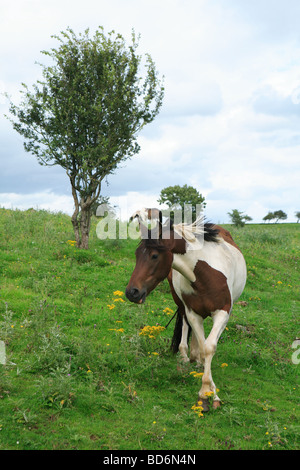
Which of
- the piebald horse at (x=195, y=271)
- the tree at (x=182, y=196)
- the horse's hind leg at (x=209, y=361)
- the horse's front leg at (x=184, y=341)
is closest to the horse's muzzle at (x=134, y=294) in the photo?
the piebald horse at (x=195, y=271)

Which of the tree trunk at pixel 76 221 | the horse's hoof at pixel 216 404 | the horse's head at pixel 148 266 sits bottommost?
the horse's hoof at pixel 216 404

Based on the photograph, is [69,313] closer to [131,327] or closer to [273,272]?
[131,327]

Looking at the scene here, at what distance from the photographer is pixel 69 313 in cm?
920

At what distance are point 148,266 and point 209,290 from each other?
50.2 inches

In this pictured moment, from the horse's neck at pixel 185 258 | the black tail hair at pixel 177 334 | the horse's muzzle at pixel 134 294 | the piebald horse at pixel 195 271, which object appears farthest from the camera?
the black tail hair at pixel 177 334

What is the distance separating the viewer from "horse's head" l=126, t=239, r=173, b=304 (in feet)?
16.8

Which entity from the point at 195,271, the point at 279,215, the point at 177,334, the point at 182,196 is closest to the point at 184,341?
the point at 177,334

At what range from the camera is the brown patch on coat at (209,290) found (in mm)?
5926

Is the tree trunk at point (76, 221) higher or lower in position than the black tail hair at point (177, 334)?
higher

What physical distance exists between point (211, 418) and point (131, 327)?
350 cm

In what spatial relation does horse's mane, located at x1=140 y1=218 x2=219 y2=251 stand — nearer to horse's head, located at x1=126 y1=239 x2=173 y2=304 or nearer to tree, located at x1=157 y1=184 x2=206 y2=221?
horse's head, located at x1=126 y1=239 x2=173 y2=304

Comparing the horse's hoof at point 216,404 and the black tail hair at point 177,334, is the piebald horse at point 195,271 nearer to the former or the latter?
the horse's hoof at point 216,404

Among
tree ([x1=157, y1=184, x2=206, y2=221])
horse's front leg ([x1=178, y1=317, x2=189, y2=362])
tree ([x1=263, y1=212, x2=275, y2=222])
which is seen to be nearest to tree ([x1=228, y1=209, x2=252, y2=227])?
tree ([x1=157, y1=184, x2=206, y2=221])
